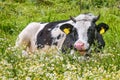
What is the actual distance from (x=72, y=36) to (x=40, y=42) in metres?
1.37

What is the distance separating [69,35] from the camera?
1012 centimetres

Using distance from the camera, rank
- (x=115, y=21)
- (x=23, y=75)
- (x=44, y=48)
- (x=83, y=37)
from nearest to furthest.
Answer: (x=23, y=75) < (x=83, y=37) < (x=44, y=48) < (x=115, y=21)

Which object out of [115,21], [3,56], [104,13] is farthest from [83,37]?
[104,13]

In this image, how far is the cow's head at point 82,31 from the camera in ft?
30.9

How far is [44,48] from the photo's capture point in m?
10.8

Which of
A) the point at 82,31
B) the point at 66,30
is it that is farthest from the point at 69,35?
the point at 82,31

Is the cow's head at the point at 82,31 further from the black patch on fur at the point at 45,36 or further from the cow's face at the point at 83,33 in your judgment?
the black patch on fur at the point at 45,36

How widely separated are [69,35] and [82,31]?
493 mm

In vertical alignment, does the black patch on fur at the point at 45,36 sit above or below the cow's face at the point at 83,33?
below

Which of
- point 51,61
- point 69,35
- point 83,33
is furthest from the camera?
point 69,35

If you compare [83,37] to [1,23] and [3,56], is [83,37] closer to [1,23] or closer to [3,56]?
[3,56]

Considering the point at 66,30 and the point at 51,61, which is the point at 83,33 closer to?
the point at 66,30

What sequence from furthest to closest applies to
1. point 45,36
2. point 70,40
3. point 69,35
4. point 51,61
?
point 45,36 → point 69,35 → point 70,40 → point 51,61

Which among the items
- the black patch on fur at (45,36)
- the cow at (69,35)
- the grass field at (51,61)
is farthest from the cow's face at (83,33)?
the black patch on fur at (45,36)
